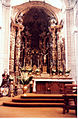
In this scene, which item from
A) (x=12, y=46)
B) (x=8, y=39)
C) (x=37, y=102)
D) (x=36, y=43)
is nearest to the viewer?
(x=37, y=102)

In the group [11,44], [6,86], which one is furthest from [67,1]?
[6,86]

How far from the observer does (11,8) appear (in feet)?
46.6

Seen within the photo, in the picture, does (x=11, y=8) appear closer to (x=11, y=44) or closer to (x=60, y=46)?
(x=11, y=44)

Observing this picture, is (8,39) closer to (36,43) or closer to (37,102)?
(36,43)

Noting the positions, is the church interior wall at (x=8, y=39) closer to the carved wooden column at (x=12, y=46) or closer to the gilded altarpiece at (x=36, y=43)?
the carved wooden column at (x=12, y=46)

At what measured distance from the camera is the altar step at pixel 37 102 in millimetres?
5935

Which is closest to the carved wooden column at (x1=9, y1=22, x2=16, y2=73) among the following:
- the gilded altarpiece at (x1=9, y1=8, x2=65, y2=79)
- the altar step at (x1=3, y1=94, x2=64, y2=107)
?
the gilded altarpiece at (x1=9, y1=8, x2=65, y2=79)

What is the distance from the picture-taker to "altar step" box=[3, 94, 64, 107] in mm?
5935

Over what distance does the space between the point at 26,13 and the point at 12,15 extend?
1620mm

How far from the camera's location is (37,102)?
6.36 m

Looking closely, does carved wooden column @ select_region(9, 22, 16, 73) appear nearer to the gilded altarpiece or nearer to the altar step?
the gilded altarpiece

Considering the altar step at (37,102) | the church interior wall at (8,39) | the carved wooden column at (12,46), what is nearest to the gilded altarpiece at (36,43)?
the carved wooden column at (12,46)

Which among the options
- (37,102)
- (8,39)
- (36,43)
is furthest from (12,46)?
(37,102)

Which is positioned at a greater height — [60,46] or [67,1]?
[67,1]
